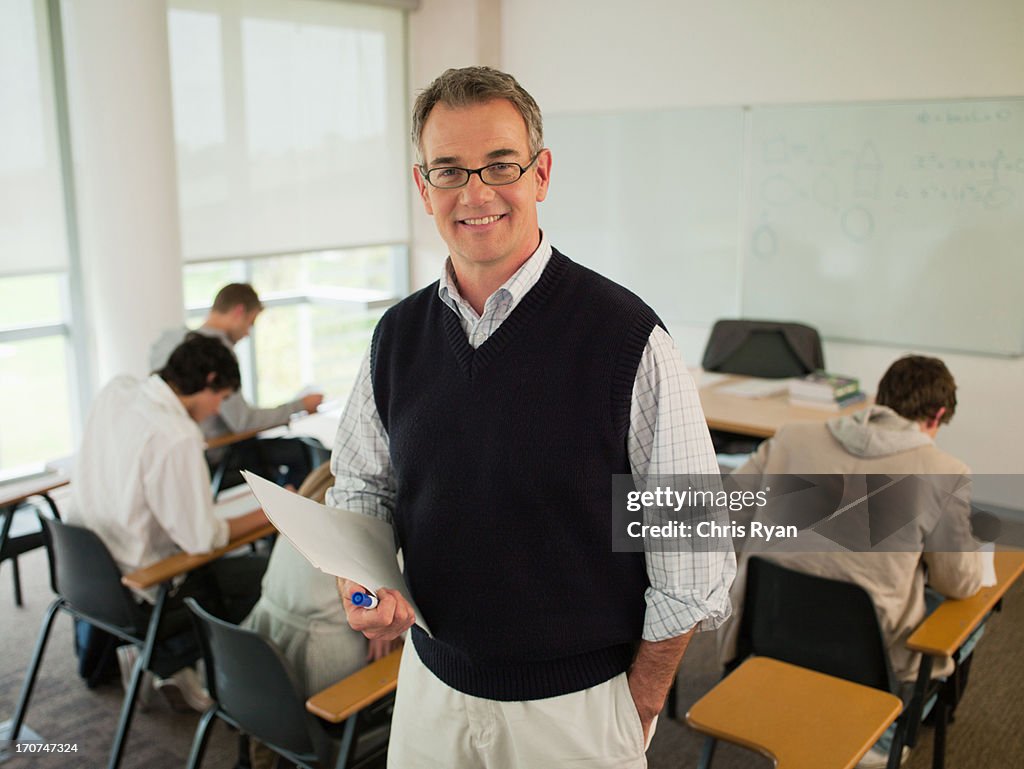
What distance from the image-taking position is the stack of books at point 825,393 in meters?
4.26

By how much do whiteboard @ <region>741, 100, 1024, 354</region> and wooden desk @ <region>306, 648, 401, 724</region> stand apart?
4.09 metres

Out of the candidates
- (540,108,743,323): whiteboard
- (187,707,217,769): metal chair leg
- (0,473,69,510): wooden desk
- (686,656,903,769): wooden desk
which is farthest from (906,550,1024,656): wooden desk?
(540,108,743,323): whiteboard

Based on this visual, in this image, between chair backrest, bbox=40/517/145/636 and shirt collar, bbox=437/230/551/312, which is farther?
chair backrest, bbox=40/517/145/636

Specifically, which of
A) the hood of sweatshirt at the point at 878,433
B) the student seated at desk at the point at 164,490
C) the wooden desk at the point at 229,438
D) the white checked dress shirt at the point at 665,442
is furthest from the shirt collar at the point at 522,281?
the wooden desk at the point at 229,438

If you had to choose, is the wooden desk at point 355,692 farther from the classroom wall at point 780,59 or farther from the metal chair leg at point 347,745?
the classroom wall at point 780,59

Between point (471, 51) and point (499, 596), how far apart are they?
564 cm

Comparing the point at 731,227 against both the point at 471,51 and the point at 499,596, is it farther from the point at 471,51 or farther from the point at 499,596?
the point at 499,596

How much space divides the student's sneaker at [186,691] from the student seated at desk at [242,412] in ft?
3.34

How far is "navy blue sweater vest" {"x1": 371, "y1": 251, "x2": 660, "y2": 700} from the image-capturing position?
4.47 ft

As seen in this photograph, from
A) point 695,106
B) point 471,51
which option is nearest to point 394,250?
point 471,51

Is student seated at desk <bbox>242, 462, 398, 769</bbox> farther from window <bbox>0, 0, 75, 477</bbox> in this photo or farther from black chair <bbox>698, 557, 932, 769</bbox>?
window <bbox>0, 0, 75, 477</bbox>

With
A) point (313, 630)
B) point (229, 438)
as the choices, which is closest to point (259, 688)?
point (313, 630)

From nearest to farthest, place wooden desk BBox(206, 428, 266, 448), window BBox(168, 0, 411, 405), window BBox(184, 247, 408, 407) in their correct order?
wooden desk BBox(206, 428, 266, 448) < window BBox(168, 0, 411, 405) < window BBox(184, 247, 408, 407)

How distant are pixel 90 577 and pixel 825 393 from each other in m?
3.03
